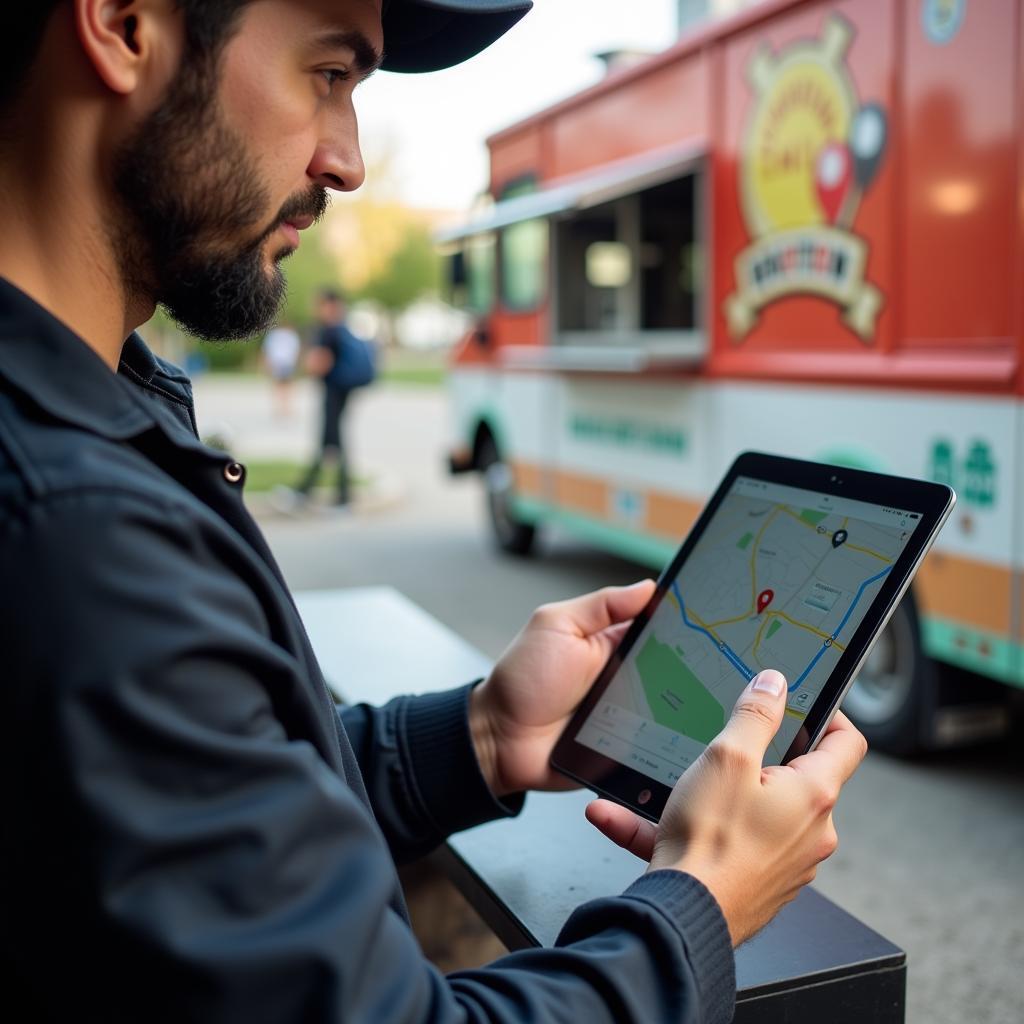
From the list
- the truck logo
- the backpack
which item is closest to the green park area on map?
the truck logo

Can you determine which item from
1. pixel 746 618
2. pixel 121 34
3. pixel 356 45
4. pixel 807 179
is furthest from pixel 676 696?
pixel 807 179

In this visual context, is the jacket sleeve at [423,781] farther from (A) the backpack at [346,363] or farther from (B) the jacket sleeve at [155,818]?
(A) the backpack at [346,363]

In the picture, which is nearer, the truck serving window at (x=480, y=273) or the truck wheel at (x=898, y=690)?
the truck wheel at (x=898, y=690)

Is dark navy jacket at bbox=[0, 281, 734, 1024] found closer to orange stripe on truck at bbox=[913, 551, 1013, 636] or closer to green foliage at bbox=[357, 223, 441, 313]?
orange stripe on truck at bbox=[913, 551, 1013, 636]

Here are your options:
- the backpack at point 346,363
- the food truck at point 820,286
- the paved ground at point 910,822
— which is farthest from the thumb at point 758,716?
the backpack at point 346,363

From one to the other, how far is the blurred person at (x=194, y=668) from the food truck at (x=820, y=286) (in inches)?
123

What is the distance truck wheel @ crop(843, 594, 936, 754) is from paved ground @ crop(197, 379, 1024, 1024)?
0.13 meters

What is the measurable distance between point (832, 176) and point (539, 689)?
376 centimetres

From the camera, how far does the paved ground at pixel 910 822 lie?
132 inches

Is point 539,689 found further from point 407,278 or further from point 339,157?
point 407,278

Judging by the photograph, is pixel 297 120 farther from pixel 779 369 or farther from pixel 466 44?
pixel 779 369

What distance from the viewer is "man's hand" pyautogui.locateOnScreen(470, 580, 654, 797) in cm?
174

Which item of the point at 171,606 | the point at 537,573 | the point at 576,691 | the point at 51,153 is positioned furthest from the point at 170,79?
the point at 537,573

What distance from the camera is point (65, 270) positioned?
3.74 ft
